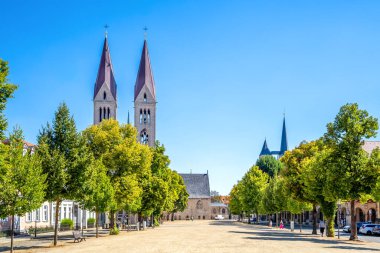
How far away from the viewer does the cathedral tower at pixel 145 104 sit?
126 m

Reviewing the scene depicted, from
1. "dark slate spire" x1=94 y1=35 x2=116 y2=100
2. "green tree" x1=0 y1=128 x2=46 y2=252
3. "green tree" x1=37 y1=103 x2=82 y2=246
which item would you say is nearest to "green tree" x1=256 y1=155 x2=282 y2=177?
"dark slate spire" x1=94 y1=35 x2=116 y2=100

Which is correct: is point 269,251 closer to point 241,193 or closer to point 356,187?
point 356,187

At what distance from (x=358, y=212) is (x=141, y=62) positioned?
208ft

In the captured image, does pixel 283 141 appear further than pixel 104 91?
Yes

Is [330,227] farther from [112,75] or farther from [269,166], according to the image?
[269,166]

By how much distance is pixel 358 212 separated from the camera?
290 feet

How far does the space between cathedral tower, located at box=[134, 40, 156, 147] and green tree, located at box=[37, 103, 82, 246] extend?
284ft

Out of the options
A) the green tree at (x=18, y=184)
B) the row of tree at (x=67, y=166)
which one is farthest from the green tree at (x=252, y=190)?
the green tree at (x=18, y=184)

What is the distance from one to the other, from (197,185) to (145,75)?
201 ft

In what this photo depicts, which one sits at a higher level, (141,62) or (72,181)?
(141,62)

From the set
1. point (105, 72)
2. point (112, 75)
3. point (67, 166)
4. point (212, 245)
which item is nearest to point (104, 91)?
point (105, 72)

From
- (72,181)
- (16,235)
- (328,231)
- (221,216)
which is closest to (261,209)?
(328,231)

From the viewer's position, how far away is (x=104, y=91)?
118 metres

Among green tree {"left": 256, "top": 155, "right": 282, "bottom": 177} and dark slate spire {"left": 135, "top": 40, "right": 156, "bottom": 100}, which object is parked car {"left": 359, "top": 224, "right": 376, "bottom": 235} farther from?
dark slate spire {"left": 135, "top": 40, "right": 156, "bottom": 100}
